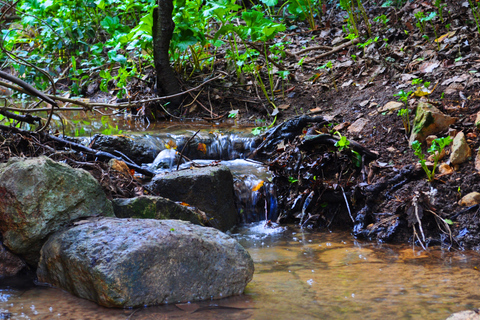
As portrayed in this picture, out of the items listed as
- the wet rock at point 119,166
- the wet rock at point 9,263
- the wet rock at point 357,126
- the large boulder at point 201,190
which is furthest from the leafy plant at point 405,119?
the wet rock at point 9,263

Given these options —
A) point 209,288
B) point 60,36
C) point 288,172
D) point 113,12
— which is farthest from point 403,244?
point 113,12

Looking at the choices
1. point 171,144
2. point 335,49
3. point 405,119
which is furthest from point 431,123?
point 335,49

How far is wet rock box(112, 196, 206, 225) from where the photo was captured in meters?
2.62

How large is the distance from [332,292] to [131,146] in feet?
10.4

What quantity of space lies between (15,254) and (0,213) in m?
0.25

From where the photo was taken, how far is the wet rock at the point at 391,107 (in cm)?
399

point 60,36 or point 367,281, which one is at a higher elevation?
point 60,36

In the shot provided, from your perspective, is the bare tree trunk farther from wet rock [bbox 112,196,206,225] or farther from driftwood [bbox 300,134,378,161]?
wet rock [bbox 112,196,206,225]

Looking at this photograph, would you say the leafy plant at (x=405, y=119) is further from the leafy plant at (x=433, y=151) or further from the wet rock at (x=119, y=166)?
the wet rock at (x=119, y=166)

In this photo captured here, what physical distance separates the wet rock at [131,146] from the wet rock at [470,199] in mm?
3180

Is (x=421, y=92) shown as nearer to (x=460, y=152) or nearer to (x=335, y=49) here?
(x=460, y=152)

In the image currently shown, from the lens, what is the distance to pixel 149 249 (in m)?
1.86

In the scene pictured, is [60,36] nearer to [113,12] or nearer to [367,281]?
[113,12]

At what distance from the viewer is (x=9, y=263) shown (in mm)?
2201
